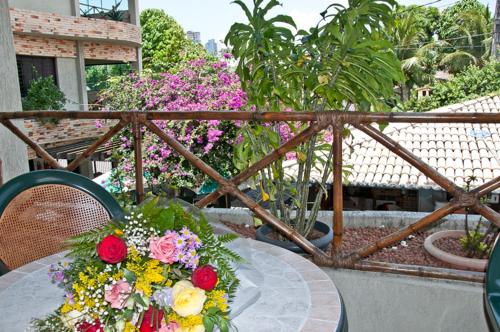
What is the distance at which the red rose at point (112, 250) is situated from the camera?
1.03 metres

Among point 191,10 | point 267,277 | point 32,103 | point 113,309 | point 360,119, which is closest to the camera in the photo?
point 113,309

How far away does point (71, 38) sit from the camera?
14.2 metres

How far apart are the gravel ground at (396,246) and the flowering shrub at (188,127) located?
3.13m

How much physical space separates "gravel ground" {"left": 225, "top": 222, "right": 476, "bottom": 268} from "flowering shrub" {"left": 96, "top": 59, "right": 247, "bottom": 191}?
3.13 m

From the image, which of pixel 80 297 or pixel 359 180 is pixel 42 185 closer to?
pixel 80 297

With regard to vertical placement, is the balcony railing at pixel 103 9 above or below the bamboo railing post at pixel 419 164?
above

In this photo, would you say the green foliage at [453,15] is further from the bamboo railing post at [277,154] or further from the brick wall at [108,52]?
the bamboo railing post at [277,154]

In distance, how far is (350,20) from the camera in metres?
2.28

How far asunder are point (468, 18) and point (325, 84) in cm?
2629

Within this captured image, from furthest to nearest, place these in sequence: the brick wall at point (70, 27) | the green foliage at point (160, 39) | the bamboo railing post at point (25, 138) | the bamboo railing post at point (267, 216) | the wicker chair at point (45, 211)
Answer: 1. the green foliage at point (160, 39)
2. the brick wall at point (70, 27)
3. the bamboo railing post at point (25, 138)
4. the bamboo railing post at point (267, 216)
5. the wicker chair at point (45, 211)

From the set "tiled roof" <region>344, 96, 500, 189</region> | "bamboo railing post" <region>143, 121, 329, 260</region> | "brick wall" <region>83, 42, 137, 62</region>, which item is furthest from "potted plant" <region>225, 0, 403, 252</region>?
"brick wall" <region>83, 42, 137, 62</region>

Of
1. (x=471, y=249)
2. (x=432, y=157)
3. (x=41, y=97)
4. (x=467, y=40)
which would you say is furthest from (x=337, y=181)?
(x=467, y=40)

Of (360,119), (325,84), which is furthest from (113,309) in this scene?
(325,84)

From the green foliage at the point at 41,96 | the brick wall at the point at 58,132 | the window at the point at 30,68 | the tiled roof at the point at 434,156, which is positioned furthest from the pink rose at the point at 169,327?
the window at the point at 30,68
